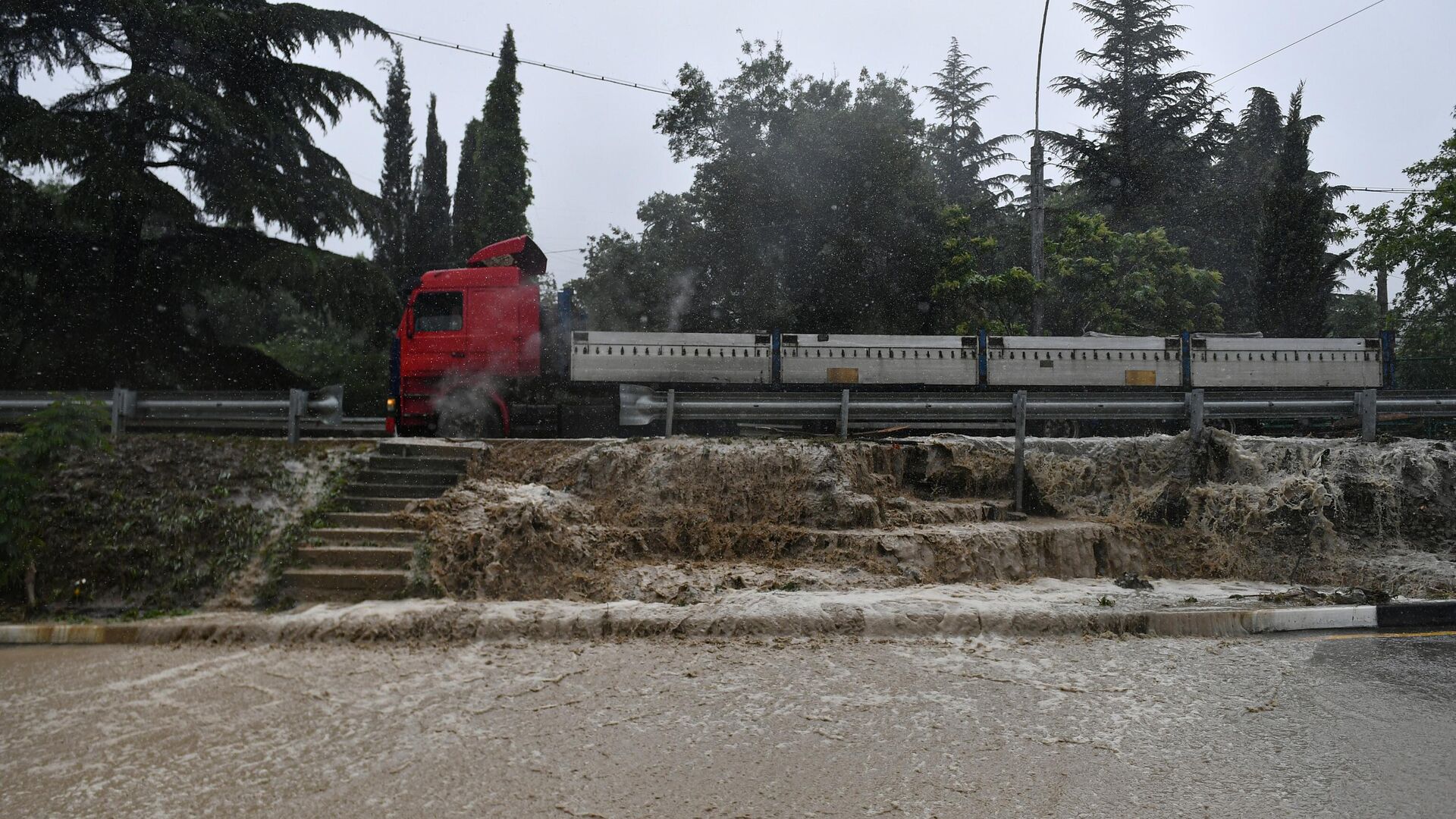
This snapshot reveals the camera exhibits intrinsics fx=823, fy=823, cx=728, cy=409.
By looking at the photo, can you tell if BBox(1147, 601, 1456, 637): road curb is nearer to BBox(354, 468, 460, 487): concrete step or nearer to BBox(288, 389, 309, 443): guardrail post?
BBox(354, 468, 460, 487): concrete step

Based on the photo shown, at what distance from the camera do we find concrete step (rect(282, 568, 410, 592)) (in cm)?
695

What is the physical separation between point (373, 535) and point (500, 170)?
26641 mm

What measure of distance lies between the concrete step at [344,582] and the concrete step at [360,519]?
778 mm

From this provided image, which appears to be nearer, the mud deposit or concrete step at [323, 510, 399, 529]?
concrete step at [323, 510, 399, 529]

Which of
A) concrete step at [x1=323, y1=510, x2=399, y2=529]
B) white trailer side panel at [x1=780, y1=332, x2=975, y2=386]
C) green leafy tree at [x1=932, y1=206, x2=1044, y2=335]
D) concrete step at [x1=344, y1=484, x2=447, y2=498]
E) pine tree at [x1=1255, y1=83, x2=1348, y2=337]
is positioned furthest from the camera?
pine tree at [x1=1255, y1=83, x2=1348, y2=337]

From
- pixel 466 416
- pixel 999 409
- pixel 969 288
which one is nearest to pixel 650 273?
pixel 969 288

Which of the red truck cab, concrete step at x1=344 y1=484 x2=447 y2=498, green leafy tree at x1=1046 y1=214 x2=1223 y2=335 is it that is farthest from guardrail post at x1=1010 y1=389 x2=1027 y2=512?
green leafy tree at x1=1046 y1=214 x2=1223 y2=335

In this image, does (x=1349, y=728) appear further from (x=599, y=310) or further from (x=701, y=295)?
(x=599, y=310)

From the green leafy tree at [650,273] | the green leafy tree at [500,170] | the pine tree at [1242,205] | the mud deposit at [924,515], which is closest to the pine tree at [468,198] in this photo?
the green leafy tree at [500,170]

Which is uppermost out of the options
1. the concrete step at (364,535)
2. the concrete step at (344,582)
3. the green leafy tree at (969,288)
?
the green leafy tree at (969,288)

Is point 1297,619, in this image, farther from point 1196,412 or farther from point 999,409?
point 999,409

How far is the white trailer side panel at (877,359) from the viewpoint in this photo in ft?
45.8

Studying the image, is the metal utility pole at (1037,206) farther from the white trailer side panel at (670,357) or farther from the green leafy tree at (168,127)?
the green leafy tree at (168,127)

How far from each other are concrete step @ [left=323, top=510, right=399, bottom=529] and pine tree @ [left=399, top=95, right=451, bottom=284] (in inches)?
1095
